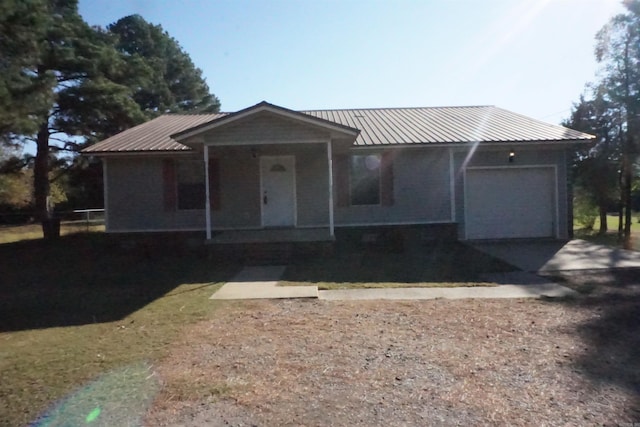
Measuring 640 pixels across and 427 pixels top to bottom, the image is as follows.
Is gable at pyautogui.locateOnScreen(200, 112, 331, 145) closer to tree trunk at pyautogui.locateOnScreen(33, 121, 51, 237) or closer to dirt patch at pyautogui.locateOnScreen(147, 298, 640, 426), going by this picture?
dirt patch at pyautogui.locateOnScreen(147, 298, 640, 426)

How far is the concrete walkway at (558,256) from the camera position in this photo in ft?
35.6

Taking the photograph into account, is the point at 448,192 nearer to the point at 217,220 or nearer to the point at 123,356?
the point at 217,220

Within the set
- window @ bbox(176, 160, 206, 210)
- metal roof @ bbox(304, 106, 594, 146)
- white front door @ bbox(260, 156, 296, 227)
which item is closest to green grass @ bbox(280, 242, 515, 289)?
white front door @ bbox(260, 156, 296, 227)

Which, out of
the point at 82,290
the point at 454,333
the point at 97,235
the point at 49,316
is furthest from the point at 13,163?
the point at 454,333

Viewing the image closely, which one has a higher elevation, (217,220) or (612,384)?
(217,220)

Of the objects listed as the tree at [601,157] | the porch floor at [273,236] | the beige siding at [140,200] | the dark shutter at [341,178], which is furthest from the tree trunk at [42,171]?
the tree at [601,157]

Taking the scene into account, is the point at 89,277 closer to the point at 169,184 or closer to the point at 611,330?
the point at 169,184

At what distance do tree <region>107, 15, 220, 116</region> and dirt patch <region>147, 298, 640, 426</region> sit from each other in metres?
30.6

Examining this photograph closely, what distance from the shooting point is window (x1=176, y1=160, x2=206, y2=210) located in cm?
1509

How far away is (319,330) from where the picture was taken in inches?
249

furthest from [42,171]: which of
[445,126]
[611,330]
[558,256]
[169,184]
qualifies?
[611,330]

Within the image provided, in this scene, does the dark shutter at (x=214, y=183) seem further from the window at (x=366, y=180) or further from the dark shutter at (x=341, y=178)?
the window at (x=366, y=180)

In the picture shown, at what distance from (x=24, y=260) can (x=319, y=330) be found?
11110 millimetres

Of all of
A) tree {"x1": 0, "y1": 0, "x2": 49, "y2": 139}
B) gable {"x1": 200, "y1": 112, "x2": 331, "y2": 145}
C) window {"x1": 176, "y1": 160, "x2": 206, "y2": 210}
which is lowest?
window {"x1": 176, "y1": 160, "x2": 206, "y2": 210}
